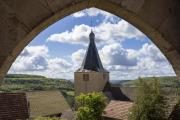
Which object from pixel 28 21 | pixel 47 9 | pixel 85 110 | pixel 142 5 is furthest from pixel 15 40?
pixel 85 110

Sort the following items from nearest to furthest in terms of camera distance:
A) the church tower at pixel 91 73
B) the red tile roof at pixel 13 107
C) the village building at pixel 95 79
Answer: the red tile roof at pixel 13 107
the village building at pixel 95 79
the church tower at pixel 91 73

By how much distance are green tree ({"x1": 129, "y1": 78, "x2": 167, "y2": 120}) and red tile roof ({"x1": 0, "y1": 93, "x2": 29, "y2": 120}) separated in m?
8.07

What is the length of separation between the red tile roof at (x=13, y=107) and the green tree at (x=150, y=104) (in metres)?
8.07

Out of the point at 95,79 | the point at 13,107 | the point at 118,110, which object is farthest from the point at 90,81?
the point at 13,107

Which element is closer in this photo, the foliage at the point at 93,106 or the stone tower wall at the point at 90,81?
the foliage at the point at 93,106

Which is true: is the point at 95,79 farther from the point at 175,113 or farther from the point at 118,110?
the point at 175,113

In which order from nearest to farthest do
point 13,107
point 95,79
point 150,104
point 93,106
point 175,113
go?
1. point 13,107
2. point 150,104
3. point 175,113
4. point 93,106
5. point 95,79

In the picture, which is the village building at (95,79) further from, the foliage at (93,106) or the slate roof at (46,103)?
the foliage at (93,106)

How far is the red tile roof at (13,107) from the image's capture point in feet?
55.6

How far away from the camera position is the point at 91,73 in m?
44.8

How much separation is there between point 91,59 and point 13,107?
27.0 metres

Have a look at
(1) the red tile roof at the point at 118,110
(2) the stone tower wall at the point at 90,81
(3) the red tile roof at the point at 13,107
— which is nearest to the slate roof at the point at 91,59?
(2) the stone tower wall at the point at 90,81

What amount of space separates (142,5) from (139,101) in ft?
65.5

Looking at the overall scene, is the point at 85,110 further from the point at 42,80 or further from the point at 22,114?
the point at 42,80
